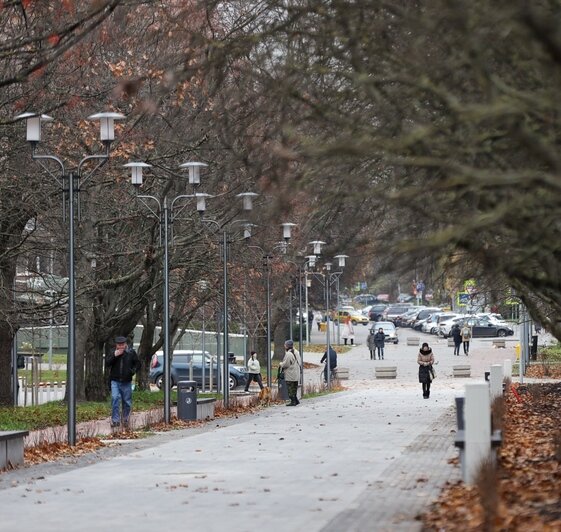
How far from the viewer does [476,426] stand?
47.4 ft

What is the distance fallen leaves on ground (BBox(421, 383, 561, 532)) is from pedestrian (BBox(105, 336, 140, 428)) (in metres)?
8.68

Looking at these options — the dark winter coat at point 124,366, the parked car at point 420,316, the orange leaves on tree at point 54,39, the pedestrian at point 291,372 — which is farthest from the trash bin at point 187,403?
the parked car at point 420,316

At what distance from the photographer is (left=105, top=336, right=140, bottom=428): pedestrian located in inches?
1115

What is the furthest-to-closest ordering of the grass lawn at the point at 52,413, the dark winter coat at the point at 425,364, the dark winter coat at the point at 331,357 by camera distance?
1. the dark winter coat at the point at 331,357
2. the dark winter coat at the point at 425,364
3. the grass lawn at the point at 52,413

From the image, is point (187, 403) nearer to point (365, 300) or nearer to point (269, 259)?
Result: point (269, 259)

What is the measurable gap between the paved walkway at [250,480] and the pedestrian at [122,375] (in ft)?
4.56

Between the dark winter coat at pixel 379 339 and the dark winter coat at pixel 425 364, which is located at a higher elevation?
the dark winter coat at pixel 379 339

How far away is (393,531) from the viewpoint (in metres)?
11.6

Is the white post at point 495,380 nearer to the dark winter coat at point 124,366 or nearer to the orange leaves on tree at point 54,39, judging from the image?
the dark winter coat at point 124,366

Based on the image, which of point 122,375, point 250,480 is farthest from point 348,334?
point 250,480

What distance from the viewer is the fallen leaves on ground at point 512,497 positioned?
Result: 36.2 ft

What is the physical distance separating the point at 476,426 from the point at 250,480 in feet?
10.4

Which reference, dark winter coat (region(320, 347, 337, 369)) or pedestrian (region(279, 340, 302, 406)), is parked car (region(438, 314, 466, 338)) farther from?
pedestrian (region(279, 340, 302, 406))

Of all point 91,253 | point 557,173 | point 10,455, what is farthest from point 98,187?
point 557,173
